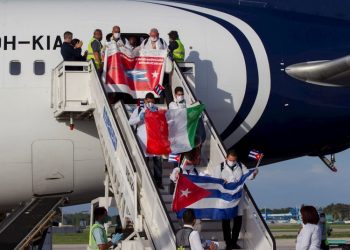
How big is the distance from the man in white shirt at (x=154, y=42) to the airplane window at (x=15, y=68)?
2671 millimetres

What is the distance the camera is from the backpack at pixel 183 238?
495 inches

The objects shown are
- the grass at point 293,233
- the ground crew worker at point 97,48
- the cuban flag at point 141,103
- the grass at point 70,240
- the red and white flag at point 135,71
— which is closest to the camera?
the cuban flag at point 141,103

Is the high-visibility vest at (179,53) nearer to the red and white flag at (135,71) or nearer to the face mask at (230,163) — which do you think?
the red and white flag at (135,71)

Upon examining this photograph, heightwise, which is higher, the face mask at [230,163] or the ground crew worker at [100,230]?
the face mask at [230,163]

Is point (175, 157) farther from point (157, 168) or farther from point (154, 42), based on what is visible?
point (154, 42)

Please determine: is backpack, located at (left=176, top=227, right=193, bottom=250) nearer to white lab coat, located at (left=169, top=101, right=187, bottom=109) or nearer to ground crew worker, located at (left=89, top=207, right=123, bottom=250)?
ground crew worker, located at (left=89, top=207, right=123, bottom=250)

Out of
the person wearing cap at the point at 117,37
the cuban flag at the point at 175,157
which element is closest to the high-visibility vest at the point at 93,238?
the cuban flag at the point at 175,157

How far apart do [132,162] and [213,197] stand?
152 centimetres

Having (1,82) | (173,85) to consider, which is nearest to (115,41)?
(173,85)

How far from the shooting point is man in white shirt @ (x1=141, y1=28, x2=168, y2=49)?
17.5 meters

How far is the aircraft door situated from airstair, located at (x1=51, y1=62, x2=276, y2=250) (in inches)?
26.5

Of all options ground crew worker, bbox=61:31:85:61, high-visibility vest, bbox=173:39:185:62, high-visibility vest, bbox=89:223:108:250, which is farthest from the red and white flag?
high-visibility vest, bbox=89:223:108:250

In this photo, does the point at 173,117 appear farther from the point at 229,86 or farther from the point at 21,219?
the point at 21,219

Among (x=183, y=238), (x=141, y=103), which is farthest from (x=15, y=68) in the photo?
(x=183, y=238)
